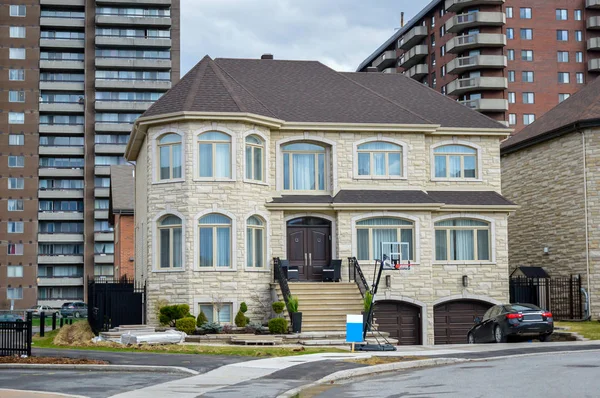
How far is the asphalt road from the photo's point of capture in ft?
50.9

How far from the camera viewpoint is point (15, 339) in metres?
23.3

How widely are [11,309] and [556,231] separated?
67.0 metres

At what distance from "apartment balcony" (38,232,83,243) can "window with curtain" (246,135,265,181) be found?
69.8 meters

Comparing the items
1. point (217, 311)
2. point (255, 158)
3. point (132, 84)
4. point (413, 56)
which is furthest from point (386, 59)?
point (217, 311)

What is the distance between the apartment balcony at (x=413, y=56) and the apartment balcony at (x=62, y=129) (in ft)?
115

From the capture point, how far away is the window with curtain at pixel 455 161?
123 feet

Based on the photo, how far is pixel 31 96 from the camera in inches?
3880

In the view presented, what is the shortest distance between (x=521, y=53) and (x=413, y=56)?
12.5m

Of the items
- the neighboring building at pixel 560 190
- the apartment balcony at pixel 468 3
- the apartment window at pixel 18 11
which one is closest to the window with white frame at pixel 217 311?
the neighboring building at pixel 560 190

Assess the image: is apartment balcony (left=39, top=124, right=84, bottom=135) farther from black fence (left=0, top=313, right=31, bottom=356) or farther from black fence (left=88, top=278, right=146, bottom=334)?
black fence (left=0, top=313, right=31, bottom=356)

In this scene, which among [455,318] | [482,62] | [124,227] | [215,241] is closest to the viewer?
[215,241]

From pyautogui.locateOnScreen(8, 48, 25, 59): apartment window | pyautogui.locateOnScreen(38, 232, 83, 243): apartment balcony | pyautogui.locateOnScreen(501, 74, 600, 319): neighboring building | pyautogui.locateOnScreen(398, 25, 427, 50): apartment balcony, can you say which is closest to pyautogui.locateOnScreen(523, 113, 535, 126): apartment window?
pyautogui.locateOnScreen(398, 25, 427, 50): apartment balcony

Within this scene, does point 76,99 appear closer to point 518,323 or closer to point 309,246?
point 309,246

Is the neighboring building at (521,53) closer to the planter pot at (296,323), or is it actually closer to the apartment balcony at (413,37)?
the apartment balcony at (413,37)
